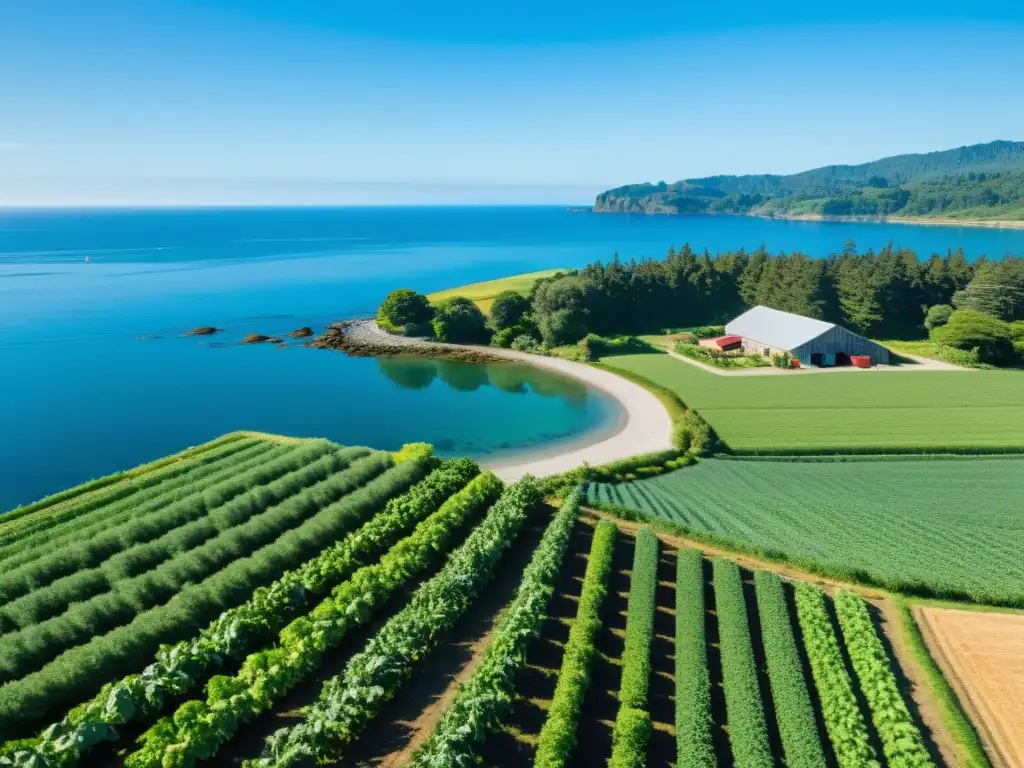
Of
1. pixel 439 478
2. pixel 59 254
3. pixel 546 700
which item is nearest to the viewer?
pixel 546 700

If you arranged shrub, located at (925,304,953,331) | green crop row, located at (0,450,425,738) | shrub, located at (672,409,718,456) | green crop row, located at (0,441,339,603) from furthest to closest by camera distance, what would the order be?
shrub, located at (925,304,953,331) < shrub, located at (672,409,718,456) < green crop row, located at (0,441,339,603) < green crop row, located at (0,450,425,738)

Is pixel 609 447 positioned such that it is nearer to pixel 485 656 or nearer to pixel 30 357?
pixel 485 656

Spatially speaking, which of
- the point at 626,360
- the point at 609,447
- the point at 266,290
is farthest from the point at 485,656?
the point at 266,290

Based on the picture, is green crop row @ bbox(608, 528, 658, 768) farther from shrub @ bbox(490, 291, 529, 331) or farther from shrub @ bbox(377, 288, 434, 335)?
shrub @ bbox(377, 288, 434, 335)

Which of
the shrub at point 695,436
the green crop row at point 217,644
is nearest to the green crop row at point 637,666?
the green crop row at point 217,644

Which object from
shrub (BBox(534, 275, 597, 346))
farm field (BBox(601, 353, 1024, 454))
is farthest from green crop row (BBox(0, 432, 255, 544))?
shrub (BBox(534, 275, 597, 346))

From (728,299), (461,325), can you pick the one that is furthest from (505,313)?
(728,299)

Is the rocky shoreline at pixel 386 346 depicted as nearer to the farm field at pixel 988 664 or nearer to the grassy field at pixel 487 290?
the grassy field at pixel 487 290
